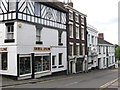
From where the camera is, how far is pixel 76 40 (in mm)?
27625

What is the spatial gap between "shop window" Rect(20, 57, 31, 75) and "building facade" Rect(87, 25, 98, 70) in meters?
19.2

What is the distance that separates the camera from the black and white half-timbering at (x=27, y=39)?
1538 centimetres

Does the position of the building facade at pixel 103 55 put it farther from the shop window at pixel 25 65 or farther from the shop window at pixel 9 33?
the shop window at pixel 9 33

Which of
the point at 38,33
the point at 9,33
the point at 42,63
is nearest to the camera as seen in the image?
the point at 9,33

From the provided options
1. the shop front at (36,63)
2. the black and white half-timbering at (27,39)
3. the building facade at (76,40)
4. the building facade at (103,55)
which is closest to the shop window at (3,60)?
the black and white half-timbering at (27,39)

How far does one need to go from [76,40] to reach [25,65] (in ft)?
44.2

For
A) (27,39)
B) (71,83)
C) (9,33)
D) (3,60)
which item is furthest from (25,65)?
(71,83)

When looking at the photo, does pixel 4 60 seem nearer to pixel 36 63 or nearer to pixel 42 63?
pixel 36 63

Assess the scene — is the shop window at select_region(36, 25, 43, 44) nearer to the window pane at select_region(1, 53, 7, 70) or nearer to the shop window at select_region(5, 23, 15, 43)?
the shop window at select_region(5, 23, 15, 43)

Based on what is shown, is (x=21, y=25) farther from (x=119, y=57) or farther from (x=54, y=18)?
(x=119, y=57)

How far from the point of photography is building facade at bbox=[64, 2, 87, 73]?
2547 cm

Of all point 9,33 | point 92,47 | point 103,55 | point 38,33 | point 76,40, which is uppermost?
point 38,33

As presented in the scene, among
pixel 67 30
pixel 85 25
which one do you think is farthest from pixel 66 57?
pixel 85 25

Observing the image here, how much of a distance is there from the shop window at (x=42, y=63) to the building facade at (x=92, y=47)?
15.7 m
